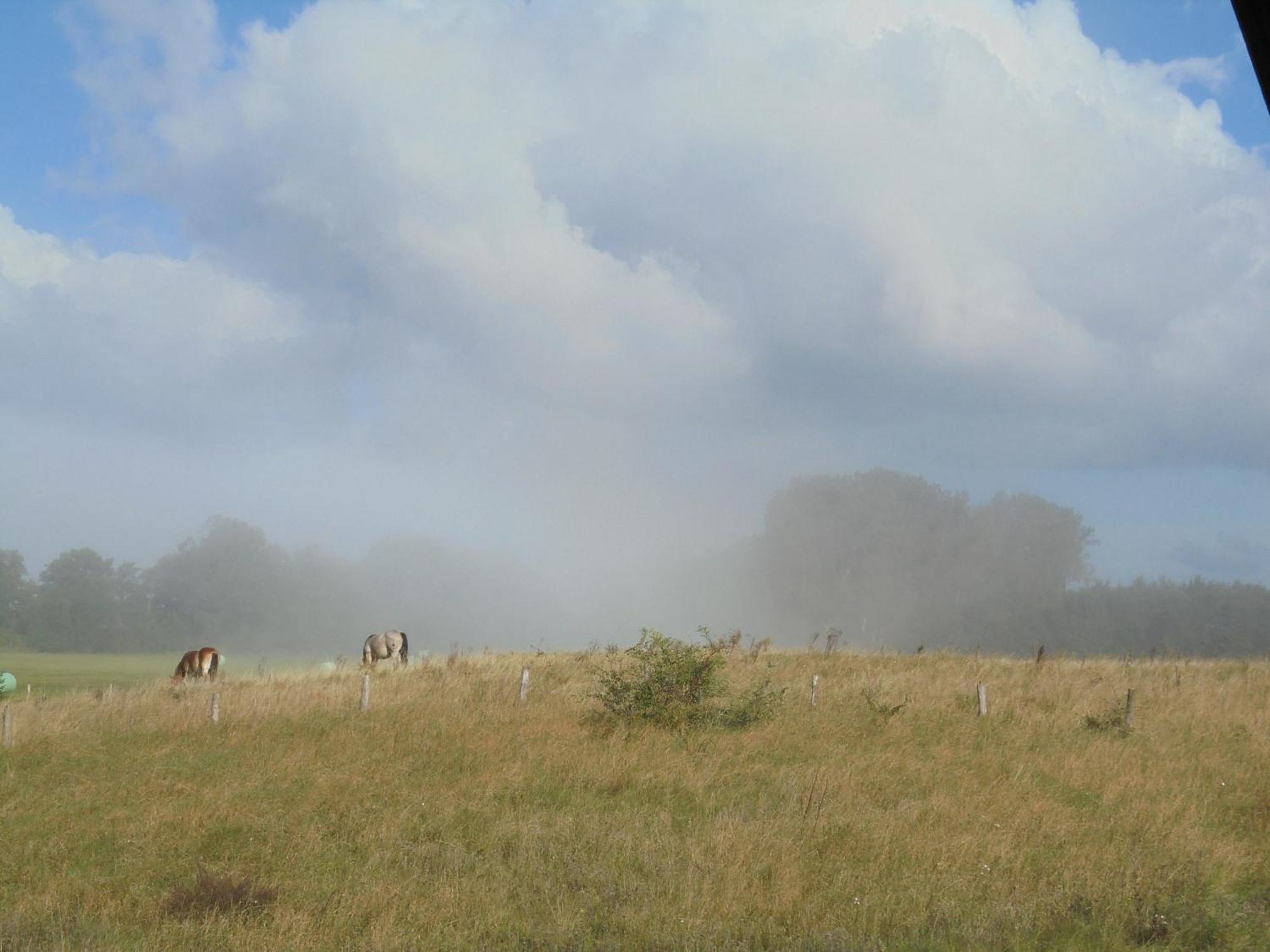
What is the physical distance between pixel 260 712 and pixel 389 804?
24.5 ft

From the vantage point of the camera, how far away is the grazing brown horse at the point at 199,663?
2723cm

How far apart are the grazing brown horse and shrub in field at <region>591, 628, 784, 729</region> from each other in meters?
15.3

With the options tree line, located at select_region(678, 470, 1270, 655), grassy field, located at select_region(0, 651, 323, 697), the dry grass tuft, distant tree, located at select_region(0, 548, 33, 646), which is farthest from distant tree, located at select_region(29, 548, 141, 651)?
the dry grass tuft

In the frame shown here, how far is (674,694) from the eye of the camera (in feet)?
57.3

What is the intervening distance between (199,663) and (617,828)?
22.2m

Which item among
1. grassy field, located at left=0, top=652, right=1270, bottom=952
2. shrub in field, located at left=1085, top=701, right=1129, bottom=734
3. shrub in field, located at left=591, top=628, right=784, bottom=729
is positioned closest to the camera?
grassy field, located at left=0, top=652, right=1270, bottom=952

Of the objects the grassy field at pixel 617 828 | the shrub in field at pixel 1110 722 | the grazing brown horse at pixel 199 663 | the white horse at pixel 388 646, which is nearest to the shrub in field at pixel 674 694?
the grassy field at pixel 617 828

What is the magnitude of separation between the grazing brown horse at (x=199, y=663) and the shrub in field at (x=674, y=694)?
50.3ft

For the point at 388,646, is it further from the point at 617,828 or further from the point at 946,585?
the point at 946,585

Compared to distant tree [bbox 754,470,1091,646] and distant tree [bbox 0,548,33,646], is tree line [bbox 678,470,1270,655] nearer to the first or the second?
distant tree [bbox 754,470,1091,646]

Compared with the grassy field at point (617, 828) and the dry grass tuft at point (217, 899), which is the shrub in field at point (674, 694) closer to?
the grassy field at point (617, 828)

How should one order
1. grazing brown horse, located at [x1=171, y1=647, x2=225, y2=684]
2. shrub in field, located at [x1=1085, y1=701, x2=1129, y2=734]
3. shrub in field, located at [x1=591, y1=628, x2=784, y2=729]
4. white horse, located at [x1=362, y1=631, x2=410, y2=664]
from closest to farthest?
shrub in field, located at [x1=591, y1=628, x2=784, y2=729], shrub in field, located at [x1=1085, y1=701, x2=1129, y2=734], grazing brown horse, located at [x1=171, y1=647, x2=225, y2=684], white horse, located at [x1=362, y1=631, x2=410, y2=664]

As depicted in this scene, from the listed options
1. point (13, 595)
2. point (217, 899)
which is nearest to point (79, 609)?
point (13, 595)

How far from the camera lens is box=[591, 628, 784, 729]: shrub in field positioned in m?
17.0
